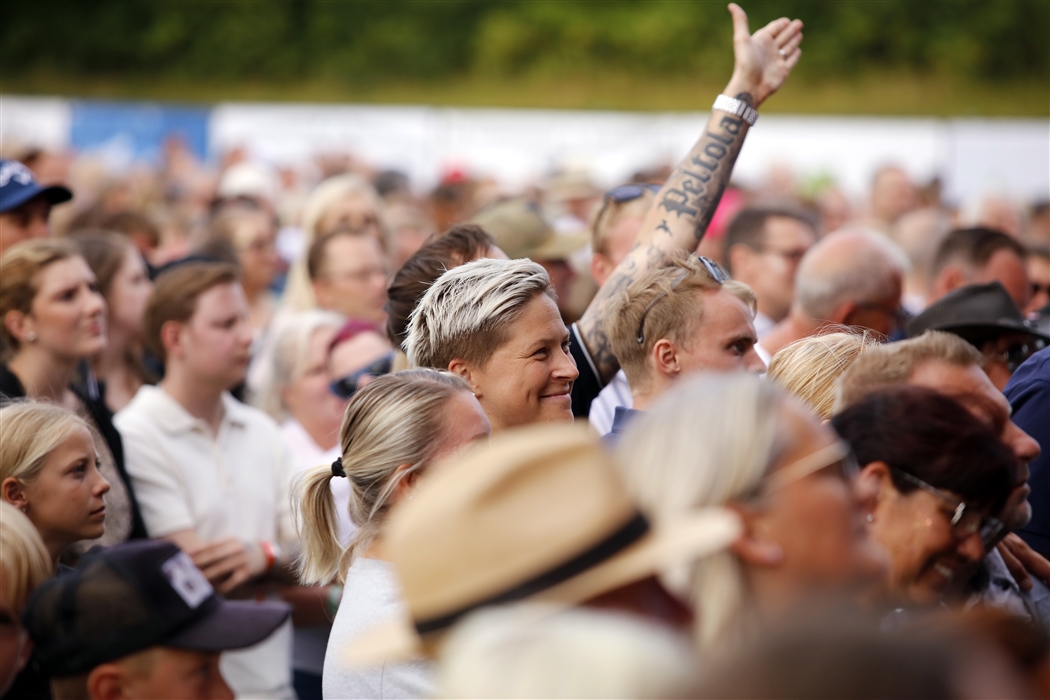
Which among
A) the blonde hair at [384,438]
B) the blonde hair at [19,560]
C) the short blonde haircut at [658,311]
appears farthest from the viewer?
the short blonde haircut at [658,311]

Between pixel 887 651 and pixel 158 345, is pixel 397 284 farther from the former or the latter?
pixel 887 651

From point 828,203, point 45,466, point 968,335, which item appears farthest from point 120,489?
A: point 828,203

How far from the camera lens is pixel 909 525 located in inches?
83.3

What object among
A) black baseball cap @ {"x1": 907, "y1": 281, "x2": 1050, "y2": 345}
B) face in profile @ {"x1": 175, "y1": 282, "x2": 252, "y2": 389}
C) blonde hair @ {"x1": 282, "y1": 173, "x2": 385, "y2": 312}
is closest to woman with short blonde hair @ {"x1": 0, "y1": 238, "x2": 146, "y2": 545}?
face in profile @ {"x1": 175, "y1": 282, "x2": 252, "y2": 389}

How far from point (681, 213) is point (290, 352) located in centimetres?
221

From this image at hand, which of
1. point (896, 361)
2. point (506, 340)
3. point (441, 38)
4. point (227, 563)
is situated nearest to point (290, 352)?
point (227, 563)

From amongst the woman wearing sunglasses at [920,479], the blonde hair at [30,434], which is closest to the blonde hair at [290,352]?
the blonde hair at [30,434]

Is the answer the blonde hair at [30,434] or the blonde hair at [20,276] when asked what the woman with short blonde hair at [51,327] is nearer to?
the blonde hair at [20,276]

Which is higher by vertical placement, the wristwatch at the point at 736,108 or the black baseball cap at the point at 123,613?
the wristwatch at the point at 736,108

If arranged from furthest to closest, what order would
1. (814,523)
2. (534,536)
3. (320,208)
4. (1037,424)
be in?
(320,208)
(1037,424)
(814,523)
(534,536)

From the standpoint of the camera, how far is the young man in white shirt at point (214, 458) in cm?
408

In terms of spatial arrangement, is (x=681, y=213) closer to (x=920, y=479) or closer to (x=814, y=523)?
(x=920, y=479)

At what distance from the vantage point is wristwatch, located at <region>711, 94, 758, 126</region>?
378 centimetres

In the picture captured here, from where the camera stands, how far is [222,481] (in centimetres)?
440
